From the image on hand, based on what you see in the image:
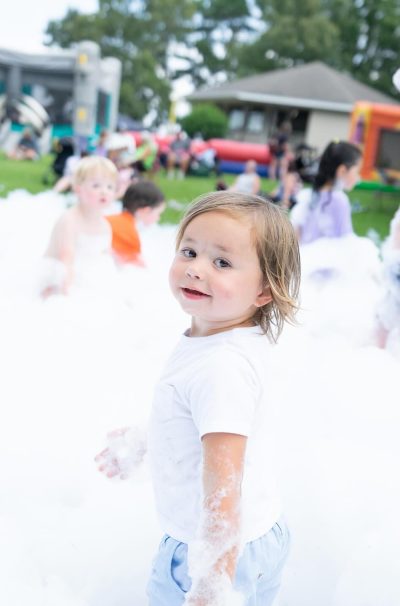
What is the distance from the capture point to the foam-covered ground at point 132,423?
1783 mm

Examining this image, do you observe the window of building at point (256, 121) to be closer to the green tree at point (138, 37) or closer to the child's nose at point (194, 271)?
the green tree at point (138, 37)

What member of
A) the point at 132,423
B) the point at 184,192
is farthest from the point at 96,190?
the point at 184,192

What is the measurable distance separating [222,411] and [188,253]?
327 millimetres

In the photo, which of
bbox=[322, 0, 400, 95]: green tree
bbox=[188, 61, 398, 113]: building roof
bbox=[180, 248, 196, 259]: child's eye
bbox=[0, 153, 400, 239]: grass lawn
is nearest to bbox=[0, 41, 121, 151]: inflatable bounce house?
bbox=[0, 153, 400, 239]: grass lawn

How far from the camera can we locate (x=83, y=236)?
3.69 meters

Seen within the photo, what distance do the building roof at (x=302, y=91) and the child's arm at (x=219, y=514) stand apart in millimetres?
26903

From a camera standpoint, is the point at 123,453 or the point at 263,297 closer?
the point at 263,297

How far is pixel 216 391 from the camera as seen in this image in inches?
44.0

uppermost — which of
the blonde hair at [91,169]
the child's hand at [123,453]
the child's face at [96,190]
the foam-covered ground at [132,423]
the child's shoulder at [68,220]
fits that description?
the blonde hair at [91,169]

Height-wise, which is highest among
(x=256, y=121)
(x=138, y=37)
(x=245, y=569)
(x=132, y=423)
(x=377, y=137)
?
(x=138, y=37)

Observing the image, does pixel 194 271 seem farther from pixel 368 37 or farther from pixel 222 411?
pixel 368 37

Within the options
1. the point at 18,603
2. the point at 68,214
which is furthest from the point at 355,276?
the point at 18,603

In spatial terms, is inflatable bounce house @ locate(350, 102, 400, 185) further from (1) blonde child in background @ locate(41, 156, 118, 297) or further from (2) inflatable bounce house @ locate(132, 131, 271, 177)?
(1) blonde child in background @ locate(41, 156, 118, 297)

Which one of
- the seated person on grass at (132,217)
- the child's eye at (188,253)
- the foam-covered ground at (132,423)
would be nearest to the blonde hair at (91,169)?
the seated person on grass at (132,217)
